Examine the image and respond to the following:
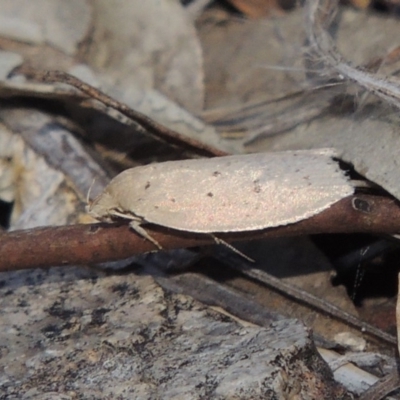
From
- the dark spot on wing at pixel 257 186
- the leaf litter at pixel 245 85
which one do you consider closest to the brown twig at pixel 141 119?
the leaf litter at pixel 245 85

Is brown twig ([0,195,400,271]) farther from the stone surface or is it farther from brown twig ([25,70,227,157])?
brown twig ([25,70,227,157])

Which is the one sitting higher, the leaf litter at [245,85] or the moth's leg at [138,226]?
the leaf litter at [245,85]

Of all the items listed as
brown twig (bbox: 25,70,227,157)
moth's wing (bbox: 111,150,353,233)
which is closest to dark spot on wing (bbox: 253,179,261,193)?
moth's wing (bbox: 111,150,353,233)

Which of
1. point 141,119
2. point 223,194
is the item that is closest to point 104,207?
point 223,194

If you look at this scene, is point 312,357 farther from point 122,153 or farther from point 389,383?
point 122,153

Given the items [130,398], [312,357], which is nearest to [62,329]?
[130,398]

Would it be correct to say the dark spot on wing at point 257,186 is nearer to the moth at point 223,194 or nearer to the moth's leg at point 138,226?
the moth at point 223,194
